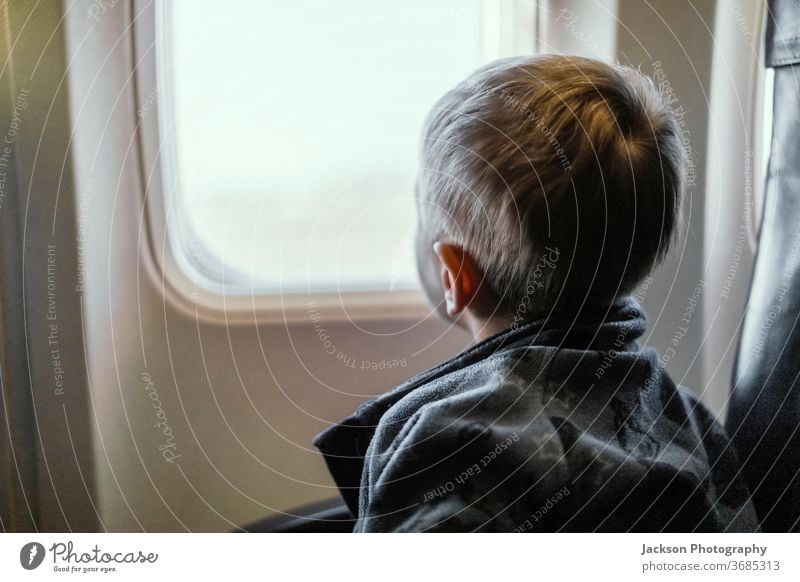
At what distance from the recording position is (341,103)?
46cm

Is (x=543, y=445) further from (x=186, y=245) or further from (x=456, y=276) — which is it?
(x=186, y=245)

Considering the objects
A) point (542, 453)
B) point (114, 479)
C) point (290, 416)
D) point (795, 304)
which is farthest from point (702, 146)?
point (114, 479)

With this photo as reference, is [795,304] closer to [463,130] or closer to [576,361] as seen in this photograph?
[576,361]

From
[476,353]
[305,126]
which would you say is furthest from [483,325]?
[305,126]

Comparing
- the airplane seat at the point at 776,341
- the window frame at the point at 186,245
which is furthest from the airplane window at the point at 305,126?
the airplane seat at the point at 776,341

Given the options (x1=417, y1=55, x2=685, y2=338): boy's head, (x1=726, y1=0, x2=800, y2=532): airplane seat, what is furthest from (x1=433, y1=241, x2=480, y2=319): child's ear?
(x1=726, y1=0, x2=800, y2=532): airplane seat

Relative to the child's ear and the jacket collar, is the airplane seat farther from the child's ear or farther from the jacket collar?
the child's ear

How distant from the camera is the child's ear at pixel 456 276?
46cm

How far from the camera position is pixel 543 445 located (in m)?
0.45

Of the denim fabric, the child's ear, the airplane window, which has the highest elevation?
the airplane window

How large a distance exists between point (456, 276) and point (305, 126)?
0.51 ft

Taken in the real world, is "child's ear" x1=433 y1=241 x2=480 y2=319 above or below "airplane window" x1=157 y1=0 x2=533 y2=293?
below

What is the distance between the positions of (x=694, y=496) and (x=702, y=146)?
257mm

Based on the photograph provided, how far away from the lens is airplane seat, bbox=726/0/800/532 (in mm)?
471
